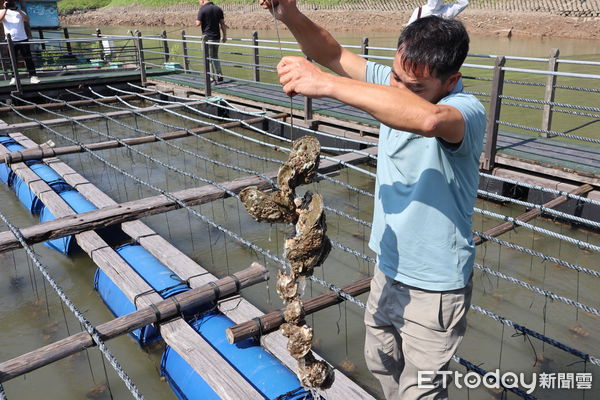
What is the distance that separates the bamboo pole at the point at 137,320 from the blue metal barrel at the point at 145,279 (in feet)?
0.94

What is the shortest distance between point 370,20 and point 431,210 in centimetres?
2645

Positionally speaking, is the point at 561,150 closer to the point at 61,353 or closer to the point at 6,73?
the point at 61,353

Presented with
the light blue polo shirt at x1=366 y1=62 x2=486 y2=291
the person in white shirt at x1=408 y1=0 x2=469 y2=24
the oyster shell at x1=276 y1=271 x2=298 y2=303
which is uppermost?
the person in white shirt at x1=408 y1=0 x2=469 y2=24

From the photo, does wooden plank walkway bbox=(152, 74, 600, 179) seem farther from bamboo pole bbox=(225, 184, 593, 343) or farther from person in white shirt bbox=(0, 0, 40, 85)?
person in white shirt bbox=(0, 0, 40, 85)

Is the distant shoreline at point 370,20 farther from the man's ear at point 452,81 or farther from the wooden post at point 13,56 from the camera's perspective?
the man's ear at point 452,81

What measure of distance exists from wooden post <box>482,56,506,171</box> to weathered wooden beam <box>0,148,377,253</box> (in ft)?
7.02

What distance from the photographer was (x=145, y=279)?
343 centimetres

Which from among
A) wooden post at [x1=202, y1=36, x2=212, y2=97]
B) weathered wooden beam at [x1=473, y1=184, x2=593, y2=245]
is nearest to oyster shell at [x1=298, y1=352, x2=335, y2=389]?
weathered wooden beam at [x1=473, y1=184, x2=593, y2=245]

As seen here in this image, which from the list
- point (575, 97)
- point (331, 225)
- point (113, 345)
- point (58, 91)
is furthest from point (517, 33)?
point (113, 345)

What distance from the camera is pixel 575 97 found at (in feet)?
31.2

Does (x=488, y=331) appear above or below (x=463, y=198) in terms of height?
below

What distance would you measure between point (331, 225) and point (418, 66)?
11.7ft

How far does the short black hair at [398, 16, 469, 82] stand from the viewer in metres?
1.41

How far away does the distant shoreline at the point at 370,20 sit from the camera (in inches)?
749
